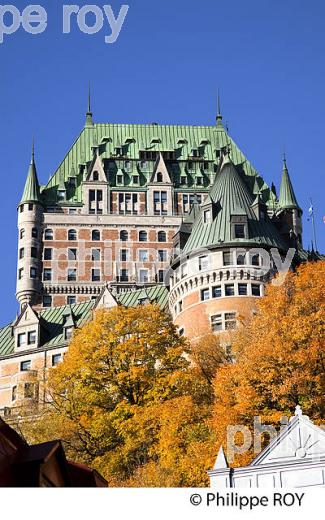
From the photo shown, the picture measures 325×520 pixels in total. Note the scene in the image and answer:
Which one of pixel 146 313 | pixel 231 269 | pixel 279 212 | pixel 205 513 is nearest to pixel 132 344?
pixel 146 313

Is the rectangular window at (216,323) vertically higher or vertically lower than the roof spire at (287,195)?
lower

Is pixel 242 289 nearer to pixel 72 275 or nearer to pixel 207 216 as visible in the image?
pixel 207 216

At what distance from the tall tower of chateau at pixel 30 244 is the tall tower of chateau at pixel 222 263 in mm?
27011

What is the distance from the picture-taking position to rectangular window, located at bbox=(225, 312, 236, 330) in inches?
2697

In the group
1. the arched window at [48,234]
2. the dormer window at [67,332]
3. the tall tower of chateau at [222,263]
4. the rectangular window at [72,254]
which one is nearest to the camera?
the tall tower of chateau at [222,263]

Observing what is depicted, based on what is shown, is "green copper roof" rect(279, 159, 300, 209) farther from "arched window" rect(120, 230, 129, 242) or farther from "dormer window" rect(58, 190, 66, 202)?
"dormer window" rect(58, 190, 66, 202)

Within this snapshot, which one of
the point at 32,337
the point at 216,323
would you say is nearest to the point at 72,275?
the point at 32,337

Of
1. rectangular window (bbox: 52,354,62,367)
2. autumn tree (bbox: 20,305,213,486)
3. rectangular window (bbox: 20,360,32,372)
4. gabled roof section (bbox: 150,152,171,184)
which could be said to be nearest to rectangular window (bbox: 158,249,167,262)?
gabled roof section (bbox: 150,152,171,184)

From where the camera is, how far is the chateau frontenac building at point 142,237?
72.4 meters

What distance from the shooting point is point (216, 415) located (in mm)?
49906

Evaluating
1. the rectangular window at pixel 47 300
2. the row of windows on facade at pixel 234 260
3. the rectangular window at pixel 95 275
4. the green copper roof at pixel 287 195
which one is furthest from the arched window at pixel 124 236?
the row of windows on facade at pixel 234 260

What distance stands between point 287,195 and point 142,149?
17867 mm

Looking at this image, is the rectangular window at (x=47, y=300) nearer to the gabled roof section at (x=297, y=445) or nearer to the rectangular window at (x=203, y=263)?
the rectangular window at (x=203, y=263)

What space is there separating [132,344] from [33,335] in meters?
20.7
